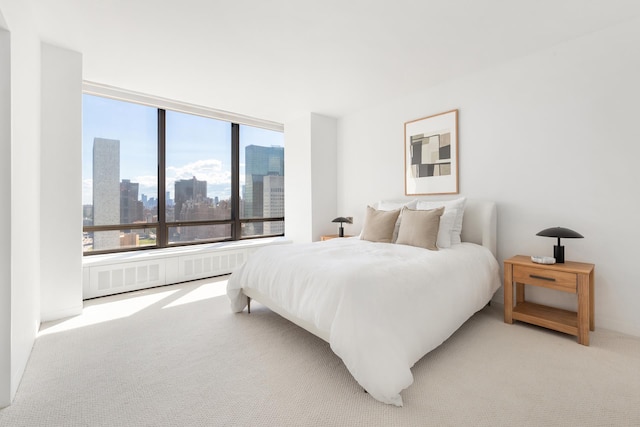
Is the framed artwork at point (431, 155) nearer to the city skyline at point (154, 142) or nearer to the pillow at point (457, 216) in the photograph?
the pillow at point (457, 216)

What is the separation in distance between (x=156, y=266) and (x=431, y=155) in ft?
12.7

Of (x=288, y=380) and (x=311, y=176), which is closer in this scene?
(x=288, y=380)

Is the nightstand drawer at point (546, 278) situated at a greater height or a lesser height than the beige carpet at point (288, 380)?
greater

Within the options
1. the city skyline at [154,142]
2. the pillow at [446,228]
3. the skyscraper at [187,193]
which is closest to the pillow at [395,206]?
the pillow at [446,228]

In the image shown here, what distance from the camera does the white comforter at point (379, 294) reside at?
1.62 m

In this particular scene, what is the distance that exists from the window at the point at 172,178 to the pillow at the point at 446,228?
3.31 m

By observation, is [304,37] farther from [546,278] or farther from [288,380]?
[546,278]

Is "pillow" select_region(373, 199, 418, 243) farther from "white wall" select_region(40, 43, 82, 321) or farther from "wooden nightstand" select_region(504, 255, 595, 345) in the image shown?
"white wall" select_region(40, 43, 82, 321)

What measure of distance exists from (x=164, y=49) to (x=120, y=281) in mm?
2712

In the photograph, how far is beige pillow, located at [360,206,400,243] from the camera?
319 cm

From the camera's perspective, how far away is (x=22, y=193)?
195 centimetres

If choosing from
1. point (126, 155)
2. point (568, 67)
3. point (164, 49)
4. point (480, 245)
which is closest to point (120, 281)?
point (126, 155)

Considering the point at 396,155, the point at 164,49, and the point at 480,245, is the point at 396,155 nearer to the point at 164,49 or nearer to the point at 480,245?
the point at 480,245

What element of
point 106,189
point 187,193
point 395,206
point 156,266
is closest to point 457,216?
point 395,206
